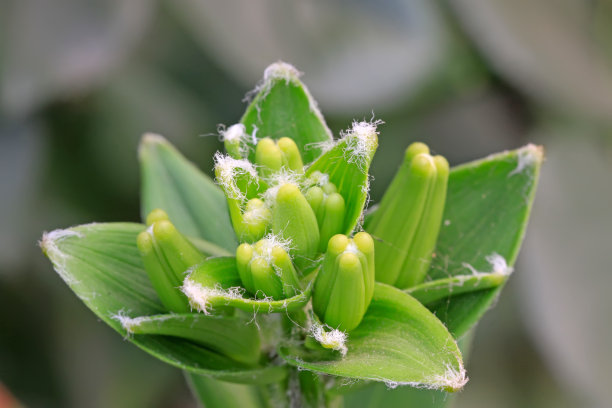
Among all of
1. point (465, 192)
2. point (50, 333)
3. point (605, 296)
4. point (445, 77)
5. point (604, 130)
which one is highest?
point (445, 77)

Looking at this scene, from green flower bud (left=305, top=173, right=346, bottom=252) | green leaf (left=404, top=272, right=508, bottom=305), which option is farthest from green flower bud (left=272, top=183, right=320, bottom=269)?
green leaf (left=404, top=272, right=508, bottom=305)

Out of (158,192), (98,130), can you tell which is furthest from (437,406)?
(98,130)

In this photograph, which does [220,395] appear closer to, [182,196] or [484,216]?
[182,196]

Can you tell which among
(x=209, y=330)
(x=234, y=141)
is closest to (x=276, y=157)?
(x=234, y=141)

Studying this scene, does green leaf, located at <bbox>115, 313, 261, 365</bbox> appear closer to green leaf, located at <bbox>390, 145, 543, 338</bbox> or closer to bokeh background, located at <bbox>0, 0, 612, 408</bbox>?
green leaf, located at <bbox>390, 145, 543, 338</bbox>

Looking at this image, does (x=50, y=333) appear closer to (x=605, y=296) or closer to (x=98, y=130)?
(x=98, y=130)
